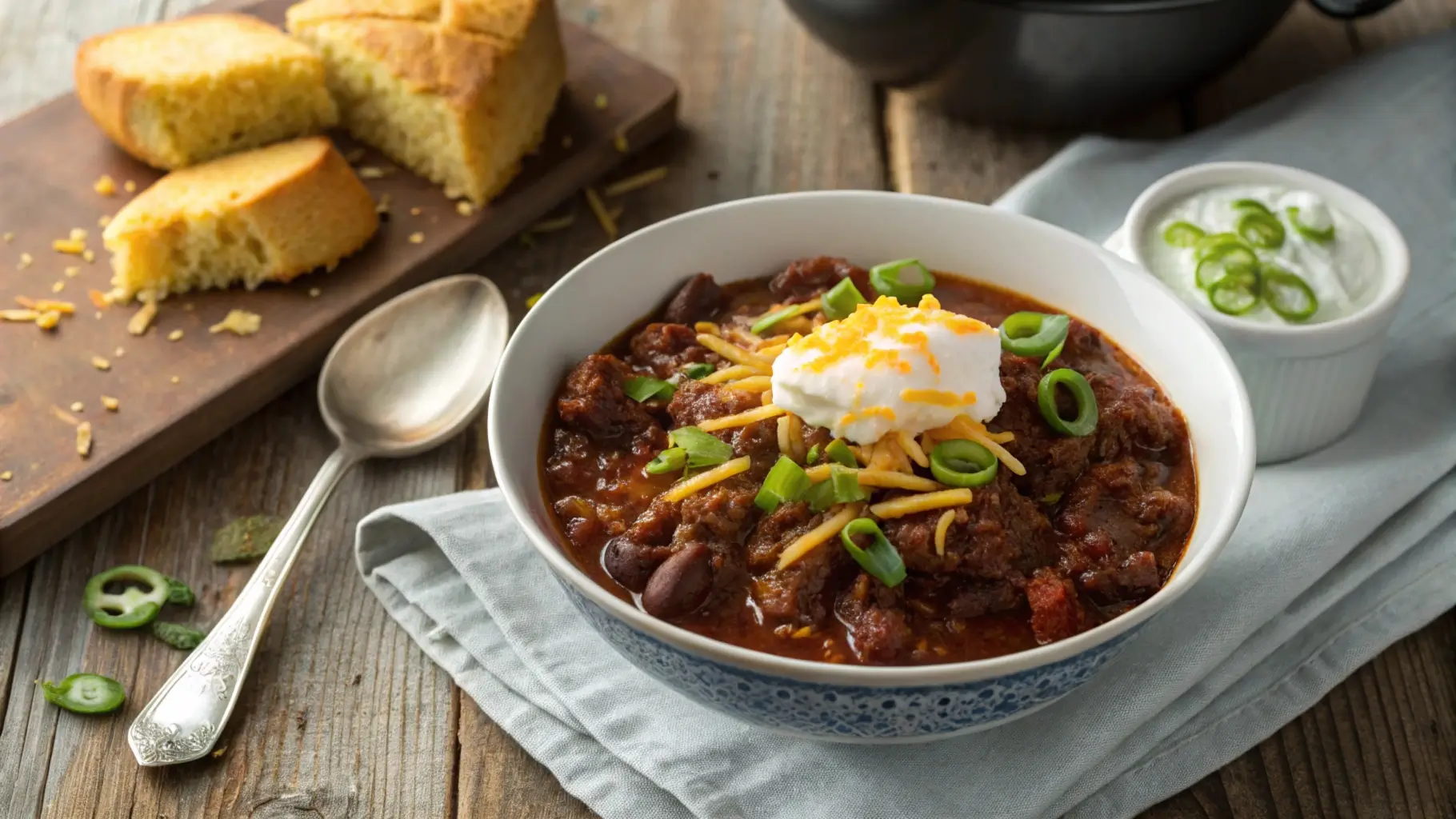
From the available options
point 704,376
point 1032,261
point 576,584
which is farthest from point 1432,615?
point 576,584

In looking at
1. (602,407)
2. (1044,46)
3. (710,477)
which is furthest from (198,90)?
(1044,46)

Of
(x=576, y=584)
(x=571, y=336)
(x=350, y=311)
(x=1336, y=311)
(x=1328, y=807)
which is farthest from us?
(x=350, y=311)

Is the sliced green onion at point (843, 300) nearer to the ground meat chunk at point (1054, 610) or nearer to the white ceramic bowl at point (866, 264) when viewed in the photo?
the white ceramic bowl at point (866, 264)

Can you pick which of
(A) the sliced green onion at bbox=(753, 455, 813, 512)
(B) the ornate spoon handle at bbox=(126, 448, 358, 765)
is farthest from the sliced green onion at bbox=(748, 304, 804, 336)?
(B) the ornate spoon handle at bbox=(126, 448, 358, 765)

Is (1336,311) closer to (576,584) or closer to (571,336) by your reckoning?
(571,336)

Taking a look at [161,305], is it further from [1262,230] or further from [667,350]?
[1262,230]

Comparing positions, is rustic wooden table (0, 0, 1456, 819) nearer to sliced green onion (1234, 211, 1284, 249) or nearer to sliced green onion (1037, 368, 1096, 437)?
sliced green onion (1037, 368, 1096, 437)
